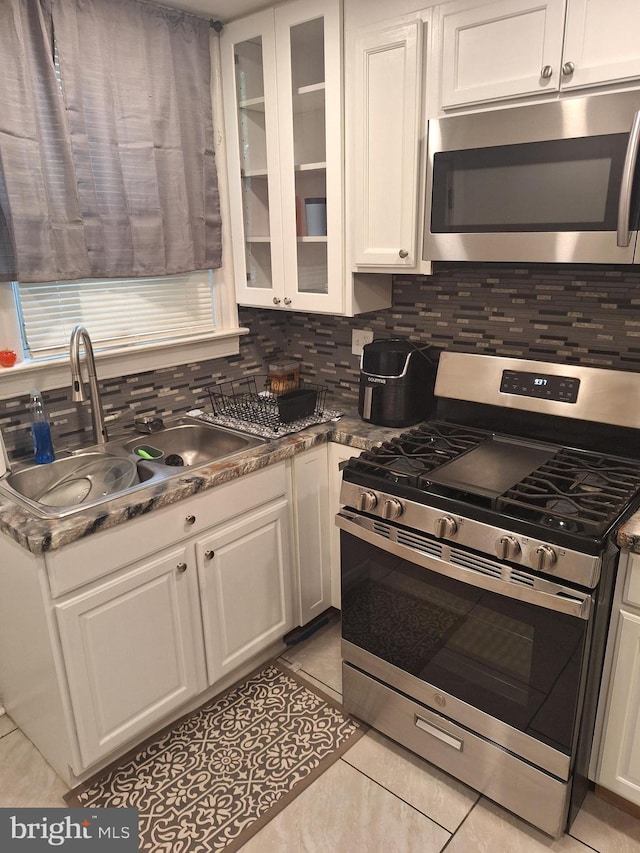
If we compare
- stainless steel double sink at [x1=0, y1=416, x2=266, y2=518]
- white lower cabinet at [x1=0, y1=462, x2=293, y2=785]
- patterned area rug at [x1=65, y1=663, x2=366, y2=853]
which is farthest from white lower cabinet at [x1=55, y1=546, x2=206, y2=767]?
stainless steel double sink at [x1=0, y1=416, x2=266, y2=518]

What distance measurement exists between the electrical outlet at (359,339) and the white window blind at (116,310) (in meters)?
0.59

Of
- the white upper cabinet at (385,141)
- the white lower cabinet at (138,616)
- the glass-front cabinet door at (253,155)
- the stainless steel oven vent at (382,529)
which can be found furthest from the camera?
the glass-front cabinet door at (253,155)

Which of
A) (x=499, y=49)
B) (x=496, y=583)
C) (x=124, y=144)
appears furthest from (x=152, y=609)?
(x=499, y=49)

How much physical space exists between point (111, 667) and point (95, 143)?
5.41 feet

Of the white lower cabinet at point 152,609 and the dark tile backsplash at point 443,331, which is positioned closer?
the white lower cabinet at point 152,609

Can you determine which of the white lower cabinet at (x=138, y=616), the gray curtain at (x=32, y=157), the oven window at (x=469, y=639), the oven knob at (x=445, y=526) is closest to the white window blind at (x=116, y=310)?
the gray curtain at (x=32, y=157)

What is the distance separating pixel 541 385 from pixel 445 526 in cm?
65

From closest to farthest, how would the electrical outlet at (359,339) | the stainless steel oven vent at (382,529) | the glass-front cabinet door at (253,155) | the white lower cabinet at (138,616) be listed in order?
the white lower cabinet at (138,616) < the stainless steel oven vent at (382,529) < the glass-front cabinet door at (253,155) < the electrical outlet at (359,339)

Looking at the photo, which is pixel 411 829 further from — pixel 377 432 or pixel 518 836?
pixel 377 432

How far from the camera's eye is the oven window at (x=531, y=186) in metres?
1.58

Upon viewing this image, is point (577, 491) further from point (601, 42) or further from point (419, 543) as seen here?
point (601, 42)

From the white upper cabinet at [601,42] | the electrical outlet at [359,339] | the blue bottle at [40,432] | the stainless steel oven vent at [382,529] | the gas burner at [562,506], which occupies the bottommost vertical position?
the stainless steel oven vent at [382,529]

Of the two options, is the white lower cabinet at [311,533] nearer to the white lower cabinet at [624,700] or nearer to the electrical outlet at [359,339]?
the electrical outlet at [359,339]

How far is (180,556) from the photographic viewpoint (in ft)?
6.27
